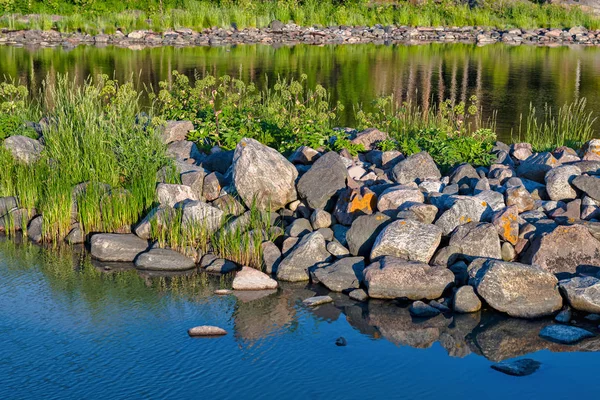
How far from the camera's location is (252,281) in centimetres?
951

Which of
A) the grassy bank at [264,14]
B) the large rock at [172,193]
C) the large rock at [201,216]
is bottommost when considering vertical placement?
the large rock at [201,216]

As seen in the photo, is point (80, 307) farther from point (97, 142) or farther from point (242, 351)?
point (97, 142)

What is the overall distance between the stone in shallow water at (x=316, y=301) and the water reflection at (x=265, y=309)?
0.25 feet

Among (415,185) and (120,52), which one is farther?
(120,52)

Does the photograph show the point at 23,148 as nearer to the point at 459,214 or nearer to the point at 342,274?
the point at 342,274

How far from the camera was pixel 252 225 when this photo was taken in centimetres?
1046

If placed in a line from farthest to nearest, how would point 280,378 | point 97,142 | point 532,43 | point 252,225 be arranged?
point 532,43
point 97,142
point 252,225
point 280,378

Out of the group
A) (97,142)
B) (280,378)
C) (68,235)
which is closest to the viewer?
(280,378)

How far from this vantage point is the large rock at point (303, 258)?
31.8 feet

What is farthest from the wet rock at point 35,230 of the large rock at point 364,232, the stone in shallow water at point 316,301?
the large rock at point 364,232

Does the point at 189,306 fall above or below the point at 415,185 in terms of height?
below

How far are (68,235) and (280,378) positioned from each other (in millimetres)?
4763

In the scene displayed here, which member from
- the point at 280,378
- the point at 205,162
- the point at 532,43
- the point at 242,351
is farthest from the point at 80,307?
the point at 532,43

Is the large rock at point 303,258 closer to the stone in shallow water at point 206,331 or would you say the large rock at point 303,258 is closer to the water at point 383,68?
the stone in shallow water at point 206,331
